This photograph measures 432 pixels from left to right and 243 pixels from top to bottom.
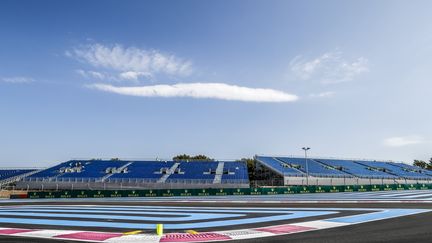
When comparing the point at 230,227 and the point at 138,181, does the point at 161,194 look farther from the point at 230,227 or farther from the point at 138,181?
the point at 230,227

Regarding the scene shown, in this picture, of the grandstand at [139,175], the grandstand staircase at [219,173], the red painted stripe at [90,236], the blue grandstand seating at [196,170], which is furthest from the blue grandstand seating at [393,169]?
the red painted stripe at [90,236]

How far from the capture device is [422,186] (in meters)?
47.3

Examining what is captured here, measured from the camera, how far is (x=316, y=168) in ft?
213

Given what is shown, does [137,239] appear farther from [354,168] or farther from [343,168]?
[354,168]

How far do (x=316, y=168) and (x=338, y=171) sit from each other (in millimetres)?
4165

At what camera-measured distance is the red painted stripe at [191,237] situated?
9026 mm

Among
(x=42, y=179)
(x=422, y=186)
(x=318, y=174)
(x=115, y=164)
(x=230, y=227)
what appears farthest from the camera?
(x=115, y=164)

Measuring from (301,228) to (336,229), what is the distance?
42.9 inches

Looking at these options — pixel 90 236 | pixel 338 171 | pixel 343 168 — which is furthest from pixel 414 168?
pixel 90 236

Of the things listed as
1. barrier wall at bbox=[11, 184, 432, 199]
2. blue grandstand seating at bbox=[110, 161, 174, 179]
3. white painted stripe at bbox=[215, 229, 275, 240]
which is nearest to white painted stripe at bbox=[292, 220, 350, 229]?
white painted stripe at bbox=[215, 229, 275, 240]

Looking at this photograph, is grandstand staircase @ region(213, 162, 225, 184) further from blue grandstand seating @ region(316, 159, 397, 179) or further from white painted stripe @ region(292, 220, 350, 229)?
white painted stripe @ region(292, 220, 350, 229)

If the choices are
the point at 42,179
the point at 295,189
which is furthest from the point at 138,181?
the point at 295,189

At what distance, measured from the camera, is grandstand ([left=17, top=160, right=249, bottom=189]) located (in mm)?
48259

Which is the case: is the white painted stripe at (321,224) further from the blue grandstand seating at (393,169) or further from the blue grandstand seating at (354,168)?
the blue grandstand seating at (393,169)
